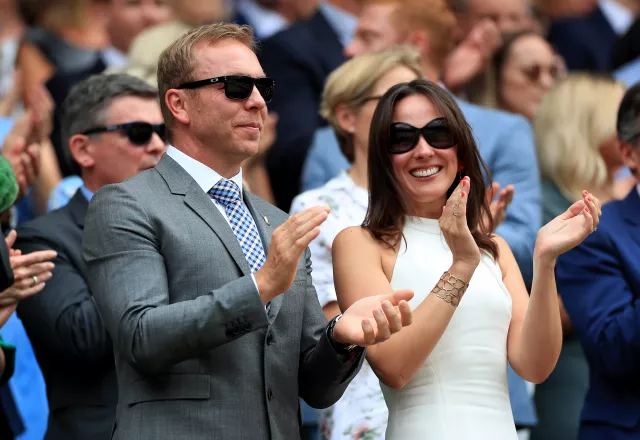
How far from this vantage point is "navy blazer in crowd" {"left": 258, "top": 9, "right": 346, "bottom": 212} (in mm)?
7391

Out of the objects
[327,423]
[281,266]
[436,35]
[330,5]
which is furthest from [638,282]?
[330,5]

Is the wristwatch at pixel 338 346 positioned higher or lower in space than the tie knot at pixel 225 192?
lower

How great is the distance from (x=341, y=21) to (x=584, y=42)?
2161 mm

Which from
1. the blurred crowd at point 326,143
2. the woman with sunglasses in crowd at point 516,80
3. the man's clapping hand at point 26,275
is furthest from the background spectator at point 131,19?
the man's clapping hand at point 26,275

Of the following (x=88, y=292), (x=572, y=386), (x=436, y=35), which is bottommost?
(x=572, y=386)

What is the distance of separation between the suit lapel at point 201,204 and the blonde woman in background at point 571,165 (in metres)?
3.08

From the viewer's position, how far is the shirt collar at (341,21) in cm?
852

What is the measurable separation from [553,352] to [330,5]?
549 centimetres

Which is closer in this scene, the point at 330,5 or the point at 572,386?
the point at 572,386

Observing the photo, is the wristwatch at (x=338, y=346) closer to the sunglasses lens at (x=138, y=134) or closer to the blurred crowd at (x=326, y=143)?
the blurred crowd at (x=326, y=143)

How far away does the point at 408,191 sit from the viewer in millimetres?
4320

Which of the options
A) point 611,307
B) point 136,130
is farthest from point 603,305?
point 136,130

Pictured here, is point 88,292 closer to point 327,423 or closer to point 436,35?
point 327,423

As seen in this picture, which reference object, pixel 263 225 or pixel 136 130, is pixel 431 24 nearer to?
pixel 136 130
